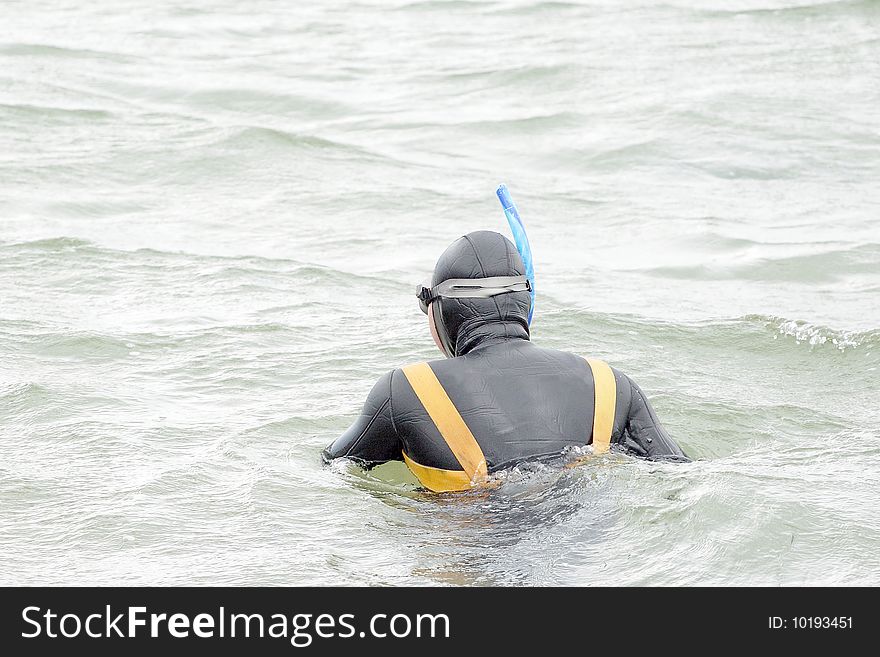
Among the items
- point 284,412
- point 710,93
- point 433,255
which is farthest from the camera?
point 710,93

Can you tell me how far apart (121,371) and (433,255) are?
10.8 ft

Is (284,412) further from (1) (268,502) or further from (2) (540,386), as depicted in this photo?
(2) (540,386)

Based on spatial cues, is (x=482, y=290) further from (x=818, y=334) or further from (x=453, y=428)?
(x=818, y=334)

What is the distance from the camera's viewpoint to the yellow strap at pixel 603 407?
16.4 feet

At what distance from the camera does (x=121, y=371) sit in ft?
25.5

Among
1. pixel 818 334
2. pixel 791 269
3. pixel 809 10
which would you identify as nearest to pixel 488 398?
pixel 818 334

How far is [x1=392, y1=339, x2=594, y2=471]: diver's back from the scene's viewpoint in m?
4.94

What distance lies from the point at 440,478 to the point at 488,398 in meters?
0.36

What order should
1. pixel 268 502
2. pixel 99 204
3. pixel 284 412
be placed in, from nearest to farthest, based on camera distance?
pixel 268 502
pixel 284 412
pixel 99 204

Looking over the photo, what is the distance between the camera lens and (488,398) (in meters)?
4.96

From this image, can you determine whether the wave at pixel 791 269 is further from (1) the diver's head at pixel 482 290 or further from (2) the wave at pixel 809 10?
(2) the wave at pixel 809 10

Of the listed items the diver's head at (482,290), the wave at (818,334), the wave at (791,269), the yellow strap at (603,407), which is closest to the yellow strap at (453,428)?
the diver's head at (482,290)

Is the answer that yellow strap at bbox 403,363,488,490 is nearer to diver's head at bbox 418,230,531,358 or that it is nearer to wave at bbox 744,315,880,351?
diver's head at bbox 418,230,531,358
